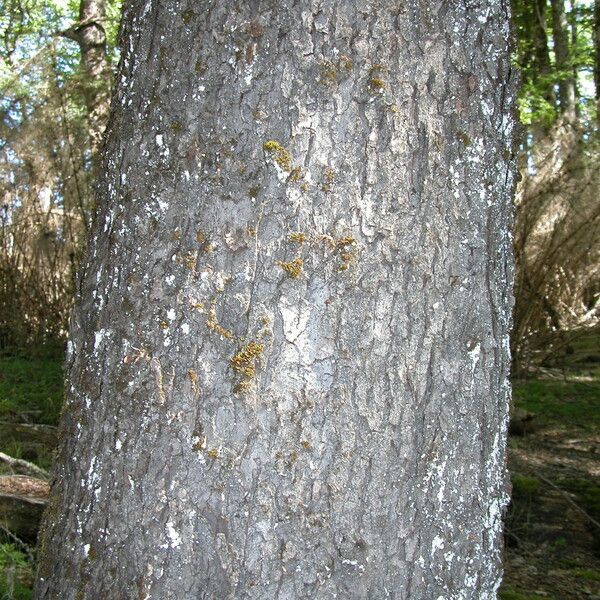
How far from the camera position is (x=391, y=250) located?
146 centimetres

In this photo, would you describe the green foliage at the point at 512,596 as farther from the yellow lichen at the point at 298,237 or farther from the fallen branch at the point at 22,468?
the fallen branch at the point at 22,468

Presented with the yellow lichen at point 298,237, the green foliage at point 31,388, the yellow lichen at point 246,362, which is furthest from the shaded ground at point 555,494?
the green foliage at point 31,388

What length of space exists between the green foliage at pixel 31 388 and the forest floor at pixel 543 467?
0.01m

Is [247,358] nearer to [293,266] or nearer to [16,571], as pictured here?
[293,266]

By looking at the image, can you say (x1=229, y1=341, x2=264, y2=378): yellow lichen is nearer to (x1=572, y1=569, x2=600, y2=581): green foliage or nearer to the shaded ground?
the shaded ground

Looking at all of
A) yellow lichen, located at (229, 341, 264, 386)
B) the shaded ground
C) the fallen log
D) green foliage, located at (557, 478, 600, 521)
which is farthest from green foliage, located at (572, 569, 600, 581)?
yellow lichen, located at (229, 341, 264, 386)

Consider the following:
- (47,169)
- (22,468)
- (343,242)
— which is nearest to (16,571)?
(22,468)

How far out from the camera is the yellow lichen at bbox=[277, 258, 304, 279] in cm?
143

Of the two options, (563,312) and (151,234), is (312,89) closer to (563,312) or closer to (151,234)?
(151,234)

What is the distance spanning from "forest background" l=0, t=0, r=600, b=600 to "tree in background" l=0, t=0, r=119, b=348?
0.02 meters

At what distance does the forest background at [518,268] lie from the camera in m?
5.39

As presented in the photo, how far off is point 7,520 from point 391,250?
2.68 m

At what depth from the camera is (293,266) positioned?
1435 millimetres

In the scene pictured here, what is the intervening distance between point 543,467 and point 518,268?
233 centimetres
